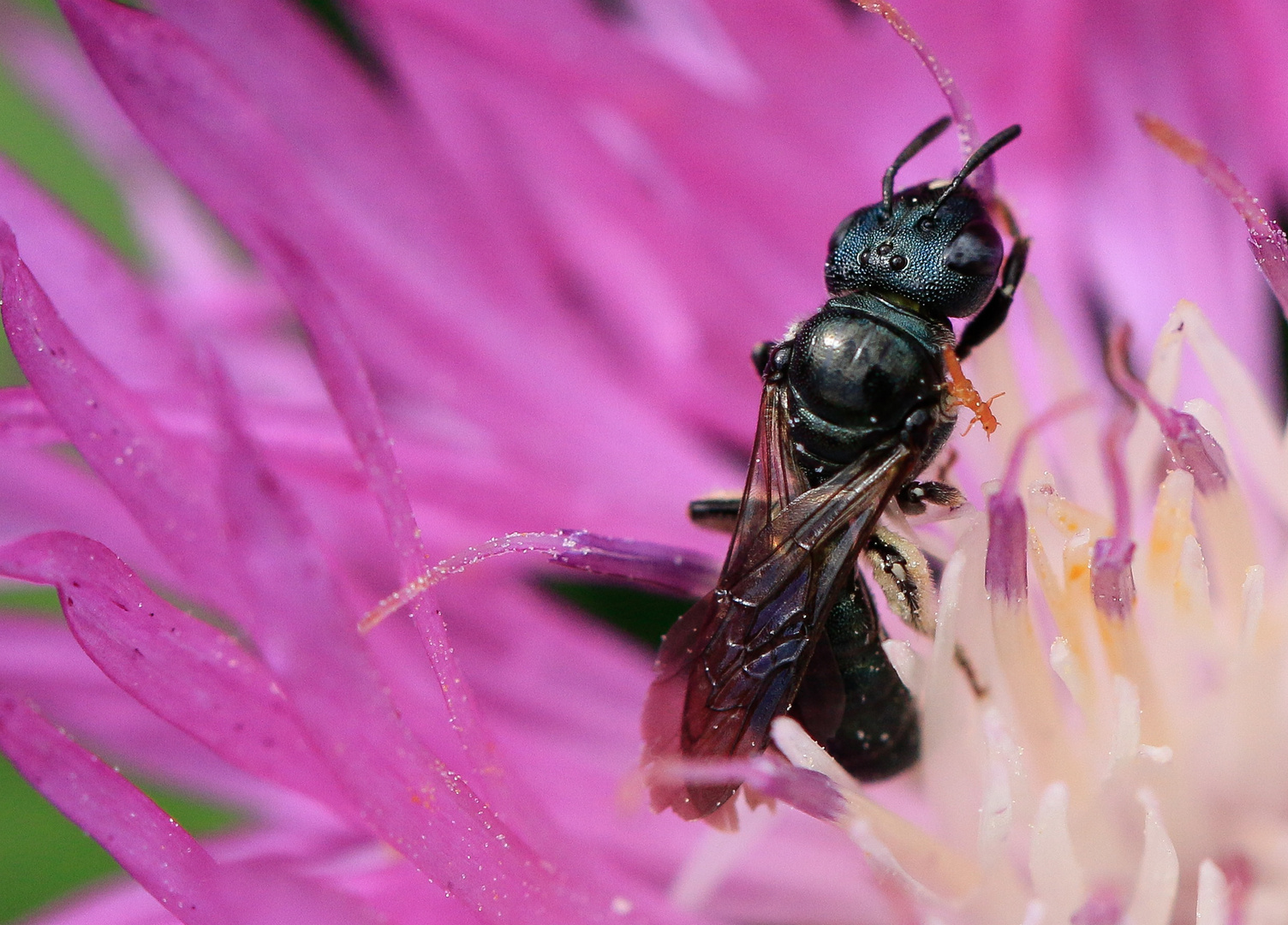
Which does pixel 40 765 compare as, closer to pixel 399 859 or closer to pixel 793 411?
pixel 399 859

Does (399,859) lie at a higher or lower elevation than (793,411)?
lower

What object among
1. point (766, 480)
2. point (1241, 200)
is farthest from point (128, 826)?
point (1241, 200)

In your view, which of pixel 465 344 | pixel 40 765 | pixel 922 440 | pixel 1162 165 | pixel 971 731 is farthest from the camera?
pixel 1162 165

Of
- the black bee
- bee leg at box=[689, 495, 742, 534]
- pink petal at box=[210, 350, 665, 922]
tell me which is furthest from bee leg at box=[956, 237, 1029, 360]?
pink petal at box=[210, 350, 665, 922]

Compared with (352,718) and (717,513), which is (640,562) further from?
(352,718)

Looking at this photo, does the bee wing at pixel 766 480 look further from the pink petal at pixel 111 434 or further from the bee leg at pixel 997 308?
the pink petal at pixel 111 434

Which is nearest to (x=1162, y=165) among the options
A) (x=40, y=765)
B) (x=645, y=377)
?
(x=645, y=377)

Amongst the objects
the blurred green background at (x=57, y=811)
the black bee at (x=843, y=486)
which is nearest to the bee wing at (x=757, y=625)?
the black bee at (x=843, y=486)
